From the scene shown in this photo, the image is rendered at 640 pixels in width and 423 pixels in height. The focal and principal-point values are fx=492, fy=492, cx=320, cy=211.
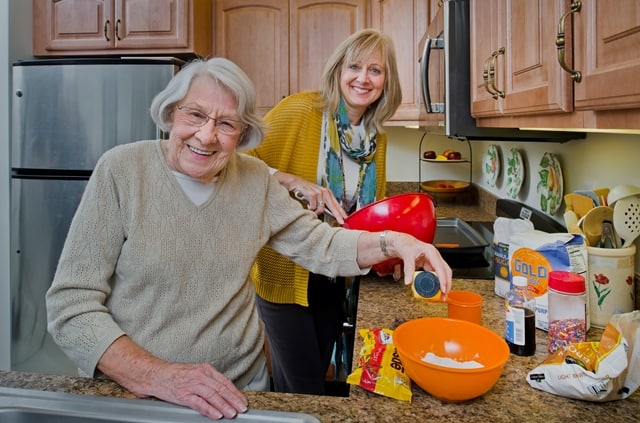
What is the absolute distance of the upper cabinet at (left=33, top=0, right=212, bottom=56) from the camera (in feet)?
8.12

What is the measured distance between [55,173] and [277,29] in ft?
4.33

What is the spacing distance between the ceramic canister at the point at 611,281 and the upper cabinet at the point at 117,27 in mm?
2126

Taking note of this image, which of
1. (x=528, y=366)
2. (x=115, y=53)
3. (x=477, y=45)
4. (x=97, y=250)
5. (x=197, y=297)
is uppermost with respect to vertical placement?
(x=115, y=53)

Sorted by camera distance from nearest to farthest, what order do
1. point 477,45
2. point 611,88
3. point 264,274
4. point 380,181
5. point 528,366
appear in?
point 611,88
point 528,366
point 477,45
point 264,274
point 380,181

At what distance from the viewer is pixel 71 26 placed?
253 centimetres

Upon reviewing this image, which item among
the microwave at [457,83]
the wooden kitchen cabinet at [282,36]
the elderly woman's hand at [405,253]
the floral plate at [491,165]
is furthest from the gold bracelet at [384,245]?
the wooden kitchen cabinet at [282,36]

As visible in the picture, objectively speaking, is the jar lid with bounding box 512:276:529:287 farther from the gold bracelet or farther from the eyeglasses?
the eyeglasses

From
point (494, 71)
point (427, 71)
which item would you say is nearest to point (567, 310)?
point (494, 71)

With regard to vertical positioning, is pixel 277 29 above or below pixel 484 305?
above

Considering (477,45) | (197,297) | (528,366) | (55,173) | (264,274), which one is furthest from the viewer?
(55,173)

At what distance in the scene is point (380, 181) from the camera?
5.44ft

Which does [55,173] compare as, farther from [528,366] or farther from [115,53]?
[528,366]

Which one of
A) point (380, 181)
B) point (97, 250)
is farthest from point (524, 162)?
point (97, 250)

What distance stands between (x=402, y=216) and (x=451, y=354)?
386 mm
